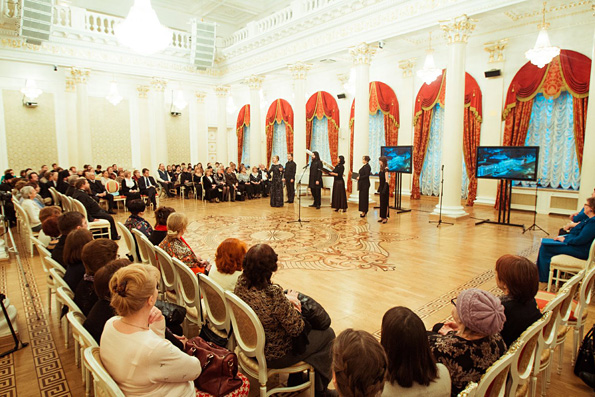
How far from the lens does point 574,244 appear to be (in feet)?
14.2

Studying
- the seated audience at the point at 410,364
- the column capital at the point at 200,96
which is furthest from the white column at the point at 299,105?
the seated audience at the point at 410,364

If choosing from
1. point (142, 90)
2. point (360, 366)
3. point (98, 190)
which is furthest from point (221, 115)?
point (360, 366)

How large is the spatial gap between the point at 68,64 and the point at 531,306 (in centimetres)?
1568

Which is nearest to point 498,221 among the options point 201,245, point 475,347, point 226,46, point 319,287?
point 319,287

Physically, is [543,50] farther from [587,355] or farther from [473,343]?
[473,343]

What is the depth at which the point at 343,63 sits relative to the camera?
14531mm

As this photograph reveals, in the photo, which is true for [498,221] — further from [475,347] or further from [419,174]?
[475,347]

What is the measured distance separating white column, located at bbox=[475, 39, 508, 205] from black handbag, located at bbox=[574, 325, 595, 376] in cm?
869

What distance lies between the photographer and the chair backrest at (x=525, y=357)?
182 centimetres

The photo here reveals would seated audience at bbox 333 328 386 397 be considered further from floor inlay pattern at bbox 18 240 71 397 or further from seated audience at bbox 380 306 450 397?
floor inlay pattern at bbox 18 240 71 397

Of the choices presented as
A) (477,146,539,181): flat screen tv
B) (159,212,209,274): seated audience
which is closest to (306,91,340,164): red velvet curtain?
(477,146,539,181): flat screen tv

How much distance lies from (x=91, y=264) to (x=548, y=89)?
10.8 metres

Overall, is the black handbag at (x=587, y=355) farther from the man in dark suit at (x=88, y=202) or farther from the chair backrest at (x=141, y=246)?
the man in dark suit at (x=88, y=202)

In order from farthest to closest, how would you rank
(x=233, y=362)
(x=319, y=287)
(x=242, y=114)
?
(x=242, y=114), (x=319, y=287), (x=233, y=362)
